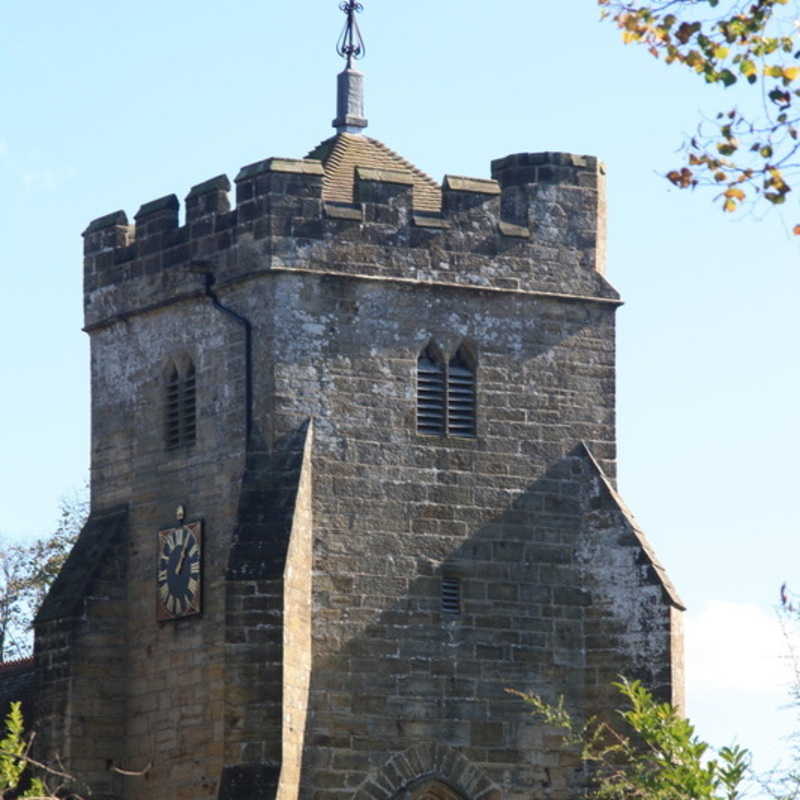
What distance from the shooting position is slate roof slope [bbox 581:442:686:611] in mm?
31281

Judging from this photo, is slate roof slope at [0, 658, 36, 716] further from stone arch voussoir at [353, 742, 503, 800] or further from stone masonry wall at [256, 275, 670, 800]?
stone arch voussoir at [353, 742, 503, 800]

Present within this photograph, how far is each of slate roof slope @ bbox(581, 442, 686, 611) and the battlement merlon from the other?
2073 mm

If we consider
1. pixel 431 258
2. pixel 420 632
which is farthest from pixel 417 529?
pixel 431 258

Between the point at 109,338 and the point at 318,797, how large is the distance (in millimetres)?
6787

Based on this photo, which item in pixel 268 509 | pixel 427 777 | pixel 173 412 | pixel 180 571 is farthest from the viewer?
pixel 173 412

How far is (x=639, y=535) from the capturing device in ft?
103

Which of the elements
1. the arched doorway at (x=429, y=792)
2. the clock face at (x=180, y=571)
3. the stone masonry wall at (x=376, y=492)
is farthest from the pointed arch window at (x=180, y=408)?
the arched doorway at (x=429, y=792)

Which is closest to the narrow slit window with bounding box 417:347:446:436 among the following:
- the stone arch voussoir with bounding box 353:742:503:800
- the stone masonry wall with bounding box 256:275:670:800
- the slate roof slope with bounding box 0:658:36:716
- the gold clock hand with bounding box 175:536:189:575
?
the stone masonry wall with bounding box 256:275:670:800

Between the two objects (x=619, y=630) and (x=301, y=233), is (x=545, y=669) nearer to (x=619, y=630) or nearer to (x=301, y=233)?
(x=619, y=630)

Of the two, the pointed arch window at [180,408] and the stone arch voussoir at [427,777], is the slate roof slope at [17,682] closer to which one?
the pointed arch window at [180,408]

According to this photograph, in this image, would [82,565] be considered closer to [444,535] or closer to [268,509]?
[268,509]

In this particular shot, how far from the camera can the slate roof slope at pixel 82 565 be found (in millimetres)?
31969

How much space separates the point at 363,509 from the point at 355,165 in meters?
4.51

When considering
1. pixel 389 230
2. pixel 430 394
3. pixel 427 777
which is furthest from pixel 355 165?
pixel 427 777
